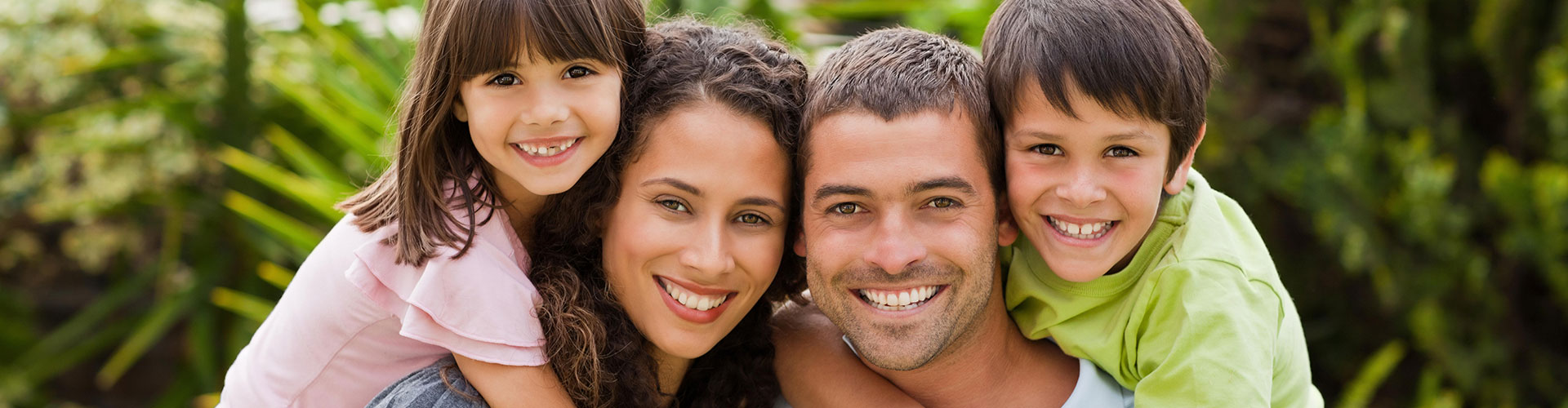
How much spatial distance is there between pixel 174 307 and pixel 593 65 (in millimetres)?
3348

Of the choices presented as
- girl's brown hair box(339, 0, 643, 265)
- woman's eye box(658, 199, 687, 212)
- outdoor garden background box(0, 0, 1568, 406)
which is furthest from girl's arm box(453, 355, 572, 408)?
outdoor garden background box(0, 0, 1568, 406)

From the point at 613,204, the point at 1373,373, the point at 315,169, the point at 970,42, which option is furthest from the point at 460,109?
the point at 1373,373

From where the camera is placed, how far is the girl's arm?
2168 millimetres

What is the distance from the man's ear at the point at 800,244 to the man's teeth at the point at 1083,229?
0.50 m

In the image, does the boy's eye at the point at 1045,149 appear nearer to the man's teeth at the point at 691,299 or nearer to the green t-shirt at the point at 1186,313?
the green t-shirt at the point at 1186,313

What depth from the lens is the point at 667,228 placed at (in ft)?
7.41

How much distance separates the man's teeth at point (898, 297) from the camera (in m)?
2.26

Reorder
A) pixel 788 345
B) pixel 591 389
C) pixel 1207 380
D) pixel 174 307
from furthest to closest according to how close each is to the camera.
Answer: pixel 174 307 → pixel 788 345 → pixel 591 389 → pixel 1207 380

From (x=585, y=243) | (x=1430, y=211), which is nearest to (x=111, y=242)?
(x=585, y=243)

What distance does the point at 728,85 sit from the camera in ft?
7.51

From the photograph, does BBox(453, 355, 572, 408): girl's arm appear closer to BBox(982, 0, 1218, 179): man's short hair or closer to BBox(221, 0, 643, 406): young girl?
BBox(221, 0, 643, 406): young girl

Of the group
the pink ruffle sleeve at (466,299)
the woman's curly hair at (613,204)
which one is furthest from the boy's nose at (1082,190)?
the pink ruffle sleeve at (466,299)

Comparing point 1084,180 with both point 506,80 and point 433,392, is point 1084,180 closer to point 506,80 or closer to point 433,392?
point 506,80

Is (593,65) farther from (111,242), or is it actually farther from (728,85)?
(111,242)
